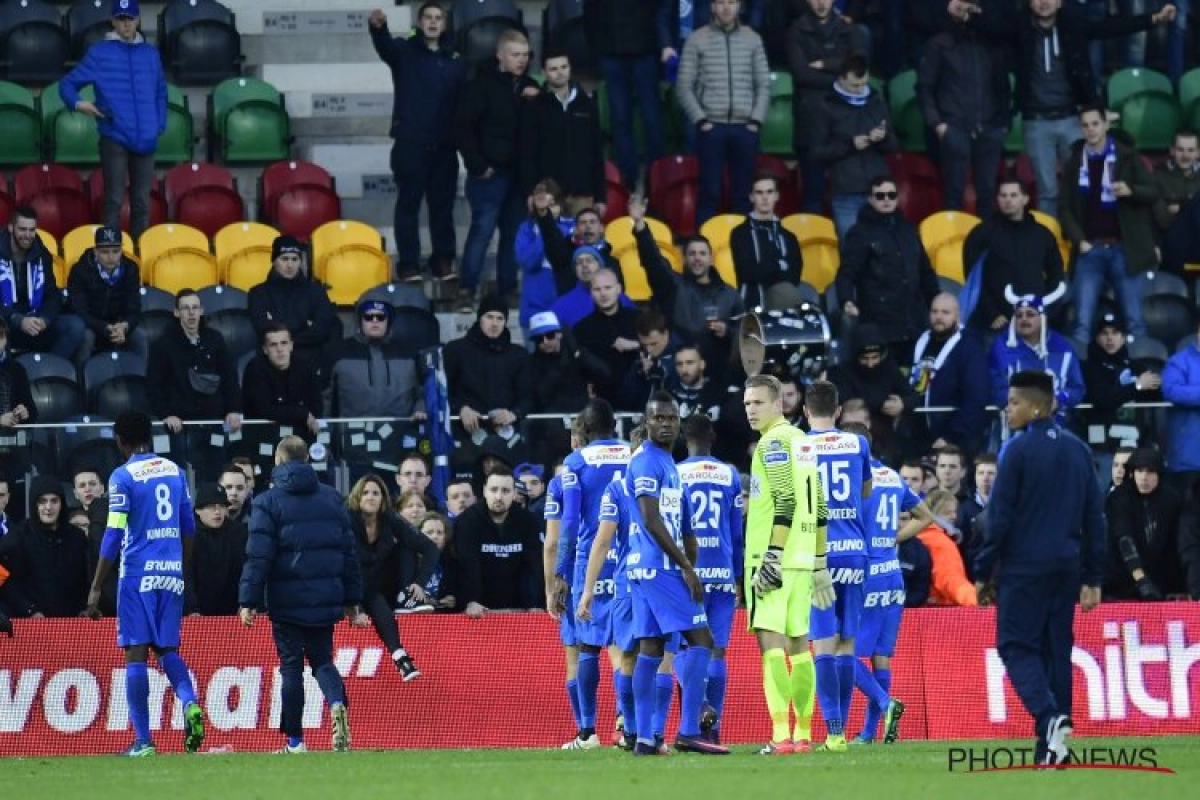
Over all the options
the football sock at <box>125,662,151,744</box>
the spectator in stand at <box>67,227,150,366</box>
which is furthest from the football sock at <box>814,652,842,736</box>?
the spectator in stand at <box>67,227,150,366</box>

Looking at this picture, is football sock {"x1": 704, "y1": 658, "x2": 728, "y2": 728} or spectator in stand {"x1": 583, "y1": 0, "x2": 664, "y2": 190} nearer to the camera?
football sock {"x1": 704, "y1": 658, "x2": 728, "y2": 728}

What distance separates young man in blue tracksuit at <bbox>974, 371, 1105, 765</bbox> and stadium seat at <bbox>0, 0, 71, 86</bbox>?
45.8ft

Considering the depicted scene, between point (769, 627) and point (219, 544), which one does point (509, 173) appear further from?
point (769, 627)

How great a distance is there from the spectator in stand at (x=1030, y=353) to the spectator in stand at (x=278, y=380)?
5.32 metres

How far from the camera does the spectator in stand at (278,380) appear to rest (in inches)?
763

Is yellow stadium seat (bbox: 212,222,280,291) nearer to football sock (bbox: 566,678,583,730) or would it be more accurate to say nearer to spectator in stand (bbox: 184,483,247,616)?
spectator in stand (bbox: 184,483,247,616)

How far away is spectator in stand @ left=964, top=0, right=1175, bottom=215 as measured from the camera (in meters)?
23.8

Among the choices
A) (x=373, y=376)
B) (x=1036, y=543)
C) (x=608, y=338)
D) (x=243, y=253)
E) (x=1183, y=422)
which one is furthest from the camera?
(x=243, y=253)

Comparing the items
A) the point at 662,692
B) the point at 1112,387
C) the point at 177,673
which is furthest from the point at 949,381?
the point at 177,673

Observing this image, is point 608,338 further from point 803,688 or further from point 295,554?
point 803,688

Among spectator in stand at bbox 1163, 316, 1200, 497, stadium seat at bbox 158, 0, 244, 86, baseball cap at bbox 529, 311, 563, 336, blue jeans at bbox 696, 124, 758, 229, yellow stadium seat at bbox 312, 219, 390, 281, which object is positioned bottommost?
spectator in stand at bbox 1163, 316, 1200, 497

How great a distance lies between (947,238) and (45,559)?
9.25 metres

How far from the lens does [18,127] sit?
23.8 metres

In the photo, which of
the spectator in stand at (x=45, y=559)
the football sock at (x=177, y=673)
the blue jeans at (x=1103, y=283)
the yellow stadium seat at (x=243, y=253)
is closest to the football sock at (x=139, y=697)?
the football sock at (x=177, y=673)
